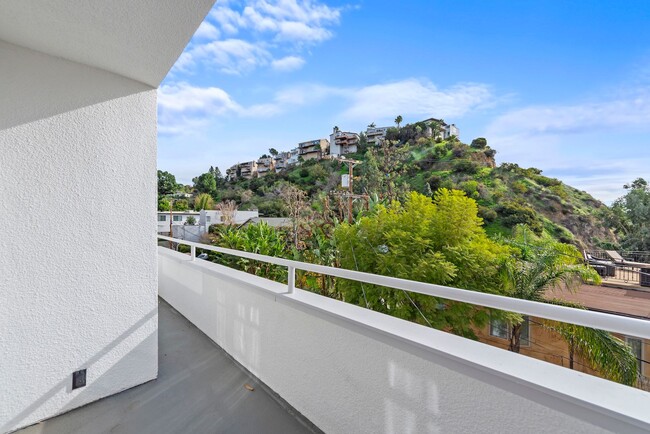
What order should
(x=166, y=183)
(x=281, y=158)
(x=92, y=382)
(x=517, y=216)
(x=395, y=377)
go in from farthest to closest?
(x=281, y=158) < (x=166, y=183) < (x=517, y=216) < (x=92, y=382) < (x=395, y=377)

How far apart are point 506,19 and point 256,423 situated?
1728cm

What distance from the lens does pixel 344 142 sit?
48500 mm

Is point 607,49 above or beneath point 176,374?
above

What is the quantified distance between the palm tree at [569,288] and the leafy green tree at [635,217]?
61.7ft

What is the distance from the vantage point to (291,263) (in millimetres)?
2072

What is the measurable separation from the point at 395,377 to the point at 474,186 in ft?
88.8

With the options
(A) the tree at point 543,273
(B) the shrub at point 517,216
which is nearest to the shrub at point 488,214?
(B) the shrub at point 517,216

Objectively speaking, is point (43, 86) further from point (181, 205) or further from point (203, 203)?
point (181, 205)

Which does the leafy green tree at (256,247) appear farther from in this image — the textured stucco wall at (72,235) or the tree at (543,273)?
the tree at (543,273)

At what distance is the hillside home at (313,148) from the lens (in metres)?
50.0

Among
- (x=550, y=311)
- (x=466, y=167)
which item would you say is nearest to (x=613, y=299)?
(x=550, y=311)

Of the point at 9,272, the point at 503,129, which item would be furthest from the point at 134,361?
the point at 503,129

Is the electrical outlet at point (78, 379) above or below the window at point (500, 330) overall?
above

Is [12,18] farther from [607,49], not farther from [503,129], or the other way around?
[503,129]
